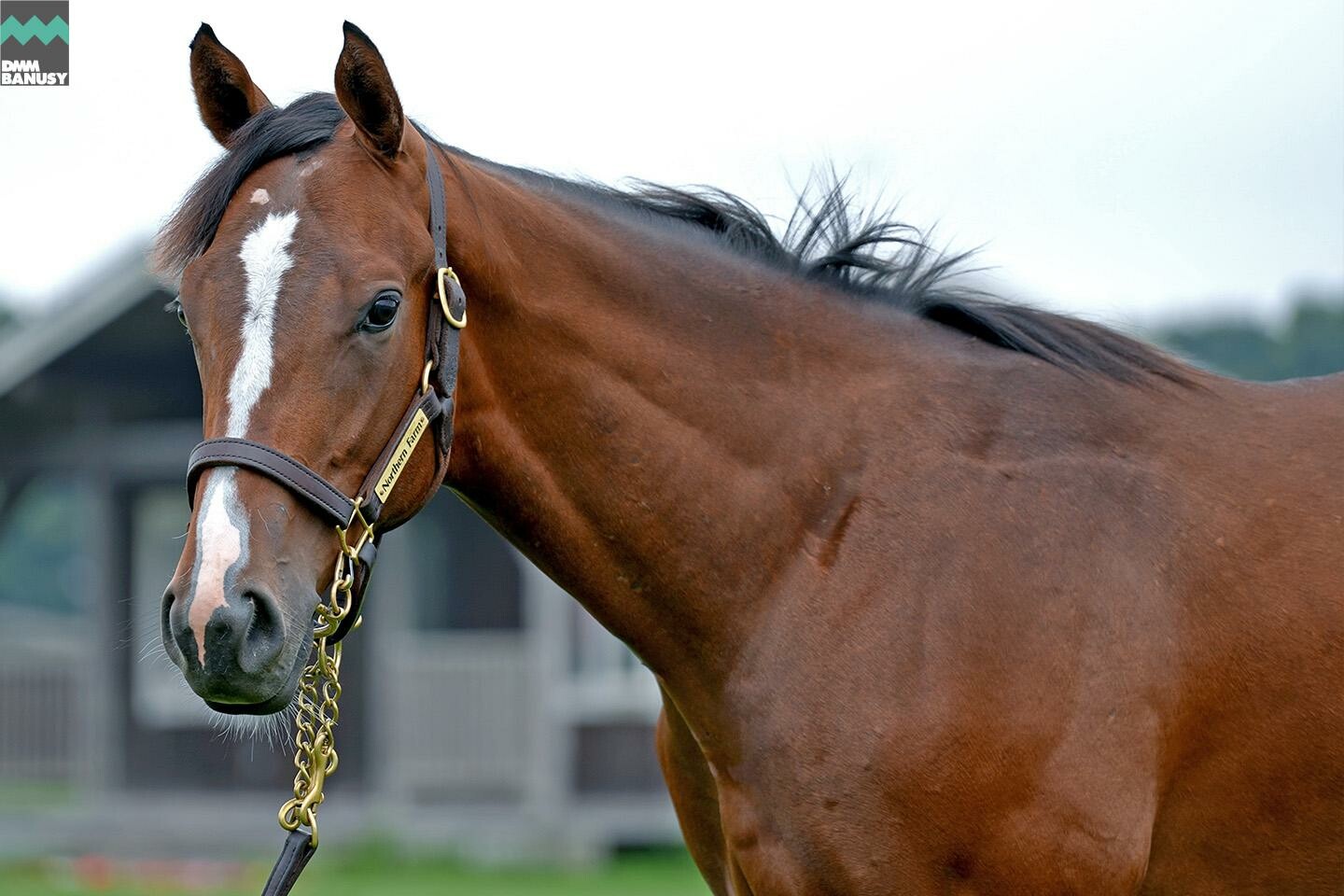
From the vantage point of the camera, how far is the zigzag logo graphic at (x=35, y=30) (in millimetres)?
8789

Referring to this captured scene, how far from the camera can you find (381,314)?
3080 mm

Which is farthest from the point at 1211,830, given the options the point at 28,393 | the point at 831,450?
the point at 28,393

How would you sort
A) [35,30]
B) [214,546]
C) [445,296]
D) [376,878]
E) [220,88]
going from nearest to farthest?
[214,546] < [445,296] < [220,88] < [35,30] < [376,878]

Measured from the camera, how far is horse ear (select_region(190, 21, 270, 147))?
3459 millimetres

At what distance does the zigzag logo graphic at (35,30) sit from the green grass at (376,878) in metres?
6.85

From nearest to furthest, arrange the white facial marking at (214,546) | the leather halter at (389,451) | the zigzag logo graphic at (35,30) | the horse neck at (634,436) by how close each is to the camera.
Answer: the white facial marking at (214,546) < the leather halter at (389,451) < the horse neck at (634,436) < the zigzag logo graphic at (35,30)

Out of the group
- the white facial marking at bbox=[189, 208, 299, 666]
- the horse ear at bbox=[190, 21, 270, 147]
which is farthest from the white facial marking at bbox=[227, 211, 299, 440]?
the horse ear at bbox=[190, 21, 270, 147]

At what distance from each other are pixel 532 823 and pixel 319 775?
11802 mm

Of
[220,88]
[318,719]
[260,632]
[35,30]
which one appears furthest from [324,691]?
[35,30]

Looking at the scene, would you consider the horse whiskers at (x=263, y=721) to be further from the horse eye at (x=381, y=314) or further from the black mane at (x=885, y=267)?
the black mane at (x=885, y=267)

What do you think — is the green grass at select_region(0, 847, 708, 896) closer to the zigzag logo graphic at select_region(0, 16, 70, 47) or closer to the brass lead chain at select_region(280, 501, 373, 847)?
the zigzag logo graphic at select_region(0, 16, 70, 47)

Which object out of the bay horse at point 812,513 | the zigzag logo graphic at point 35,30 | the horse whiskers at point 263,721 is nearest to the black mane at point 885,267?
the bay horse at point 812,513

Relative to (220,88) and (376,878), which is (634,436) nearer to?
(220,88)

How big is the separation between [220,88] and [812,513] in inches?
70.1
